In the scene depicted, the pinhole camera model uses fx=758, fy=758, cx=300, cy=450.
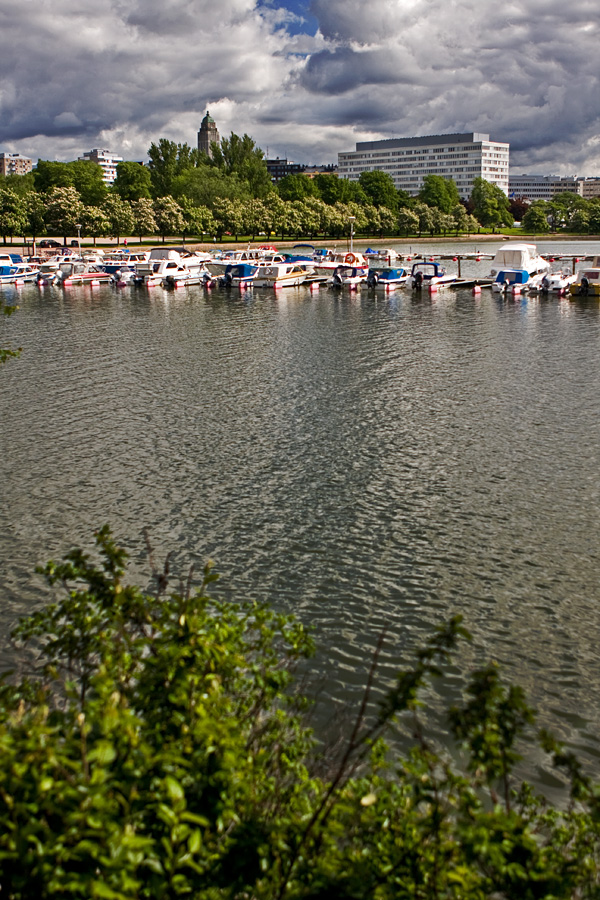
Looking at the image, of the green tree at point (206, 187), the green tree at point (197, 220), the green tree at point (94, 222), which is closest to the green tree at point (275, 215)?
the green tree at point (206, 187)

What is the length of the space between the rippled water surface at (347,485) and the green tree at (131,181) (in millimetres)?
108202

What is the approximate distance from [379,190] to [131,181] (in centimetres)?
6605

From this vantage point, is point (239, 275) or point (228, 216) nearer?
point (239, 275)

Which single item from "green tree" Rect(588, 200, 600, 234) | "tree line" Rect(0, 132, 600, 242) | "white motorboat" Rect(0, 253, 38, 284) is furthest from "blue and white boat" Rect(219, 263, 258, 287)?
"green tree" Rect(588, 200, 600, 234)

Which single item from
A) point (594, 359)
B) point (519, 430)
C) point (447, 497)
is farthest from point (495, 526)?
point (594, 359)

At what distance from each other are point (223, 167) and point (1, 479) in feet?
517

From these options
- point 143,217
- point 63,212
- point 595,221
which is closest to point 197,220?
point 143,217

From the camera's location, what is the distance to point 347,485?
1720 cm

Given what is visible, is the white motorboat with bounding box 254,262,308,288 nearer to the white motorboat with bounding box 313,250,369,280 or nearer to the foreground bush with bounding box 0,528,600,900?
the white motorboat with bounding box 313,250,369,280

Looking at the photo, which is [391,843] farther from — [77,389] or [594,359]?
[594,359]

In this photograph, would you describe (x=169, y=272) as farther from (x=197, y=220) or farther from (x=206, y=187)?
(x=206, y=187)

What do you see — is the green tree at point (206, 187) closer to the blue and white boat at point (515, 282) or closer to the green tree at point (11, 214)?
the green tree at point (11, 214)

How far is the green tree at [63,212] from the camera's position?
106438mm

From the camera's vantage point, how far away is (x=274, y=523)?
49.3 feet
